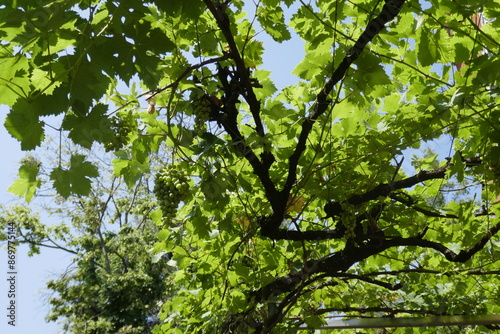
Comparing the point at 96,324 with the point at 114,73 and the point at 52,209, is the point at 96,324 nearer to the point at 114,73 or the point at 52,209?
the point at 52,209

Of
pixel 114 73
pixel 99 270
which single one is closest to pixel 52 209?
pixel 99 270

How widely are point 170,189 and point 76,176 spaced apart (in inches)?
12.4

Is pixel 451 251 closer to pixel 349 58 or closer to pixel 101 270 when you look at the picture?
pixel 349 58

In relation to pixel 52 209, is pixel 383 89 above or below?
below

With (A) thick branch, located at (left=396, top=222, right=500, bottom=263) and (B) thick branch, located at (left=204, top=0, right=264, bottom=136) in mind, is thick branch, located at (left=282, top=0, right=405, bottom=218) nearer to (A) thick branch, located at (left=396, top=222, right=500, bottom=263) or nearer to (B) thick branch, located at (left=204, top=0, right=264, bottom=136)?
(B) thick branch, located at (left=204, top=0, right=264, bottom=136)

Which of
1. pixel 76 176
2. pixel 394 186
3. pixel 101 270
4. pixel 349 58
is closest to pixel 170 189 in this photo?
pixel 76 176

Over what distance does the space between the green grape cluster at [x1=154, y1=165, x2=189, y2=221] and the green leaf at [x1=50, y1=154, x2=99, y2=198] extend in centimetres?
28

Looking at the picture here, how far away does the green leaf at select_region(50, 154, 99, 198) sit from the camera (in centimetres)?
116

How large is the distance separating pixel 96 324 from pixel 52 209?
290cm

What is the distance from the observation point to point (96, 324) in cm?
870

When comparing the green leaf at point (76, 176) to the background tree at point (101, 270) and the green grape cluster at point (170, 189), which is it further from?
the background tree at point (101, 270)

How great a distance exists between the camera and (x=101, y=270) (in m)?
9.64

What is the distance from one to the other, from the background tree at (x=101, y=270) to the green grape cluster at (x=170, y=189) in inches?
281

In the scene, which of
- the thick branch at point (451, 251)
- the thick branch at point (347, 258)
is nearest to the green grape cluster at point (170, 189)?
the thick branch at point (347, 258)
